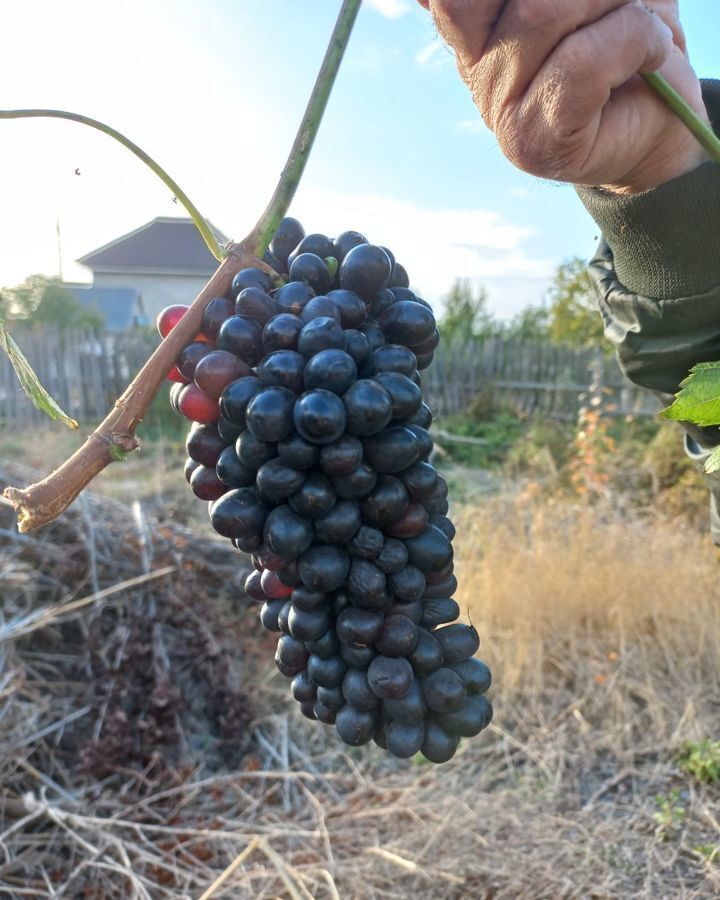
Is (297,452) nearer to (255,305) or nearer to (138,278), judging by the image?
(255,305)

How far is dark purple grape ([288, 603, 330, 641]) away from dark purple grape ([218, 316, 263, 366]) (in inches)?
13.3

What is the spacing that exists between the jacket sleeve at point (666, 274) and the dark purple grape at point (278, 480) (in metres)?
0.82

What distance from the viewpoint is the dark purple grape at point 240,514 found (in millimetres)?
850

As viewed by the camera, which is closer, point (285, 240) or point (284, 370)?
point (284, 370)

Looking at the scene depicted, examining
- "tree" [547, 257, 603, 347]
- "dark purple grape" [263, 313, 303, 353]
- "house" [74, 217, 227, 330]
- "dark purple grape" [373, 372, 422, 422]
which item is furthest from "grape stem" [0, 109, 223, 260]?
"house" [74, 217, 227, 330]

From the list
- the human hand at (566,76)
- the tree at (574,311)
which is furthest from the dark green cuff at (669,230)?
the tree at (574,311)

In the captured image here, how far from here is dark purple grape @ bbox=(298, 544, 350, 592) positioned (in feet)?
2.72

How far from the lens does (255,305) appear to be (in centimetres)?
84

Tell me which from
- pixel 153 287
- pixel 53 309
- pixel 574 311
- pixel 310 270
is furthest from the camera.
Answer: pixel 153 287

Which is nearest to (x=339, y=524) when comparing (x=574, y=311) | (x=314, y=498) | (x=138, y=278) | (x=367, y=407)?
(x=314, y=498)

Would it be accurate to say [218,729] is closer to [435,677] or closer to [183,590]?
[183,590]

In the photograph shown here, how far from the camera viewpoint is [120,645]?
3.39 metres

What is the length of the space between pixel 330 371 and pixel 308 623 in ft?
1.07

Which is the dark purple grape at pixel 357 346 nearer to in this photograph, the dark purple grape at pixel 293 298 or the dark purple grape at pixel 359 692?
the dark purple grape at pixel 293 298
